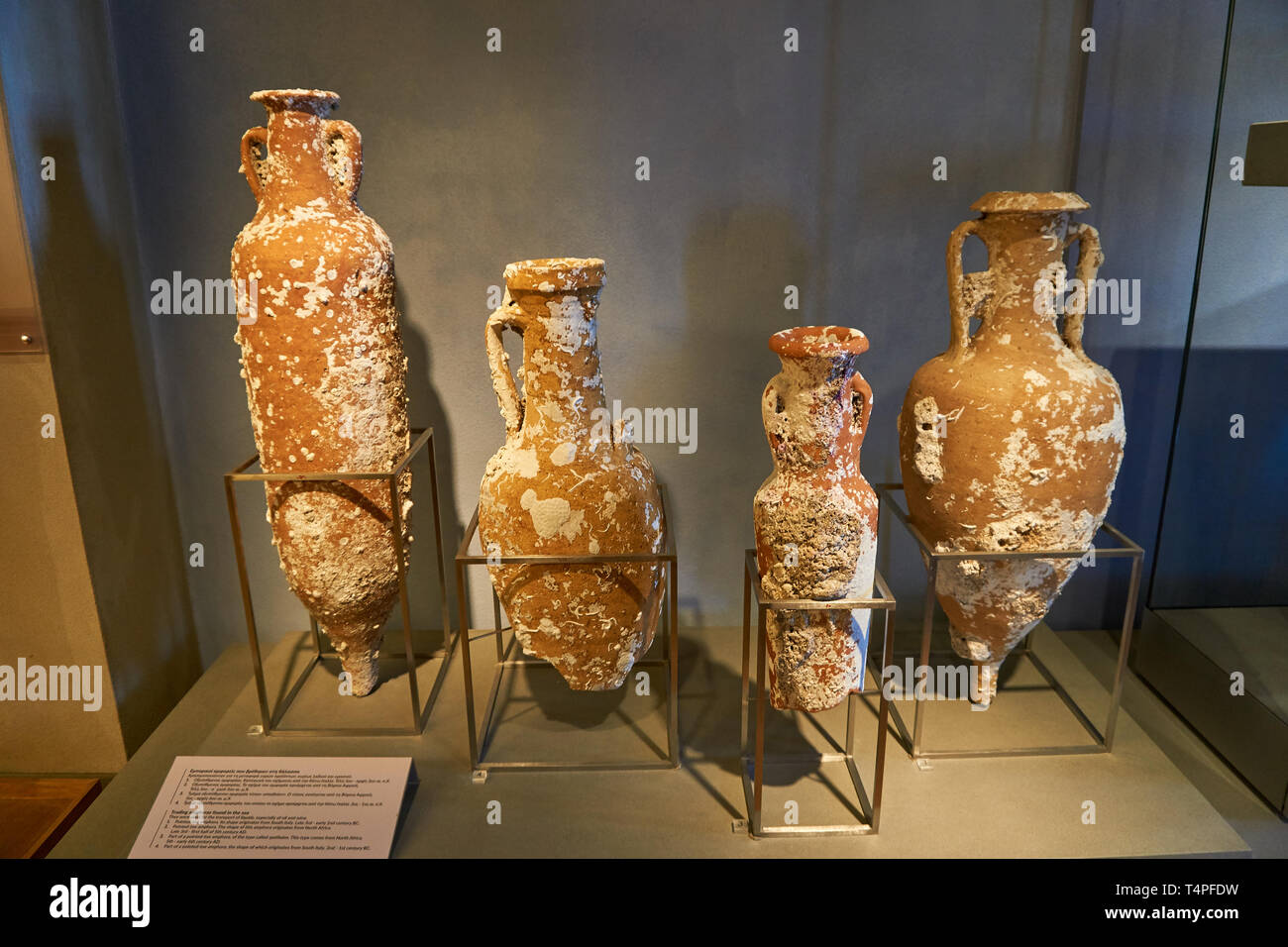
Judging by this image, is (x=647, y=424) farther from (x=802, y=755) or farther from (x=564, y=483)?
(x=802, y=755)

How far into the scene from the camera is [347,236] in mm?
1881

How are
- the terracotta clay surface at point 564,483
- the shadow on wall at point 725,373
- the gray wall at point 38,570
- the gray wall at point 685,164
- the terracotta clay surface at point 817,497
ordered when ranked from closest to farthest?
the terracotta clay surface at point 817,497 < the terracotta clay surface at point 564,483 < the gray wall at point 38,570 < the gray wall at point 685,164 < the shadow on wall at point 725,373

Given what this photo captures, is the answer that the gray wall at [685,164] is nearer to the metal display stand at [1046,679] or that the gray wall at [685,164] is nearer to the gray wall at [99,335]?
the gray wall at [99,335]

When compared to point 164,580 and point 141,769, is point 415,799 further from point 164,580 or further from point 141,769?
point 164,580

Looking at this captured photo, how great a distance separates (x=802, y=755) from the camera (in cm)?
211

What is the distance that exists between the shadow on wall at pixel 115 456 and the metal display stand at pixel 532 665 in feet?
2.93

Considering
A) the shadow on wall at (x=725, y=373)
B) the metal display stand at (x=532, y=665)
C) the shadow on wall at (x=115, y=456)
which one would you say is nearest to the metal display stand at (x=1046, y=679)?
the shadow on wall at (x=725, y=373)

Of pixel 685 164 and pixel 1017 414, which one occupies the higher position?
pixel 685 164

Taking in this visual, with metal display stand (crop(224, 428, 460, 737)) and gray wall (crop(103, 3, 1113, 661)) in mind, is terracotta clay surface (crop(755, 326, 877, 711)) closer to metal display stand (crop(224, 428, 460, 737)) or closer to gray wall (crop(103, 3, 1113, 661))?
gray wall (crop(103, 3, 1113, 661))

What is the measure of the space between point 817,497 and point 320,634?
1.67m

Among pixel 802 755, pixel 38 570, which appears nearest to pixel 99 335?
pixel 38 570

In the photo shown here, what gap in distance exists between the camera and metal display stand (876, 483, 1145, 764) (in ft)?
6.21

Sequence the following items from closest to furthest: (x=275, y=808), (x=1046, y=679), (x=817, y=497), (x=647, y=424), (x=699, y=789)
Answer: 1. (x=817, y=497)
2. (x=275, y=808)
3. (x=699, y=789)
4. (x=1046, y=679)
5. (x=647, y=424)

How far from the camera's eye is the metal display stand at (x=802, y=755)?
67.1 inches
